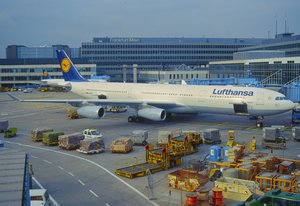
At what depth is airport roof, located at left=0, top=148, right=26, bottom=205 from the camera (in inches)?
460

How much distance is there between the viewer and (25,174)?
47.4 feet

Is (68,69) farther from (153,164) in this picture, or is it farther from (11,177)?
(11,177)

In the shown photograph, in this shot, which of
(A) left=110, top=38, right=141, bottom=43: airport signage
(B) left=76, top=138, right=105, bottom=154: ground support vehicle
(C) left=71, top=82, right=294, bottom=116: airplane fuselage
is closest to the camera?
(B) left=76, top=138, right=105, bottom=154: ground support vehicle

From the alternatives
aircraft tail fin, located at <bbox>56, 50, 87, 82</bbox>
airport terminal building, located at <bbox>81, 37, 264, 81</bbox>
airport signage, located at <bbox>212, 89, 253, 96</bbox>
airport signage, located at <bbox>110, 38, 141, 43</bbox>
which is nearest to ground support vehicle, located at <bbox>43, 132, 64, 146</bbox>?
airport signage, located at <bbox>212, 89, 253, 96</bbox>

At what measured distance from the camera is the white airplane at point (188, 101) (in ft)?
119

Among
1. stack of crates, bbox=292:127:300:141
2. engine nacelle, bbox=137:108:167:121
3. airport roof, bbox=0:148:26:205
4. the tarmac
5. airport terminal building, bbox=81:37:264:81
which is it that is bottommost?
the tarmac

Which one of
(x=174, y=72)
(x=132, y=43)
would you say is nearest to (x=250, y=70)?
(x=174, y=72)

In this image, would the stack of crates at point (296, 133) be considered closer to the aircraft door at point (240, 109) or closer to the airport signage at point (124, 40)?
the aircraft door at point (240, 109)

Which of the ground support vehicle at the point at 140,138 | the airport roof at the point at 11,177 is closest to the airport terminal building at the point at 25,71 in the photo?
the ground support vehicle at the point at 140,138

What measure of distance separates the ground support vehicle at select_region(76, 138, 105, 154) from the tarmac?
1.54 feet

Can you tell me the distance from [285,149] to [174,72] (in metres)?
69.6

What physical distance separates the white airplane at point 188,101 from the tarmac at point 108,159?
1.74m

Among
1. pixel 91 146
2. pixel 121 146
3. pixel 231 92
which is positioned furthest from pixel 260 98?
pixel 91 146

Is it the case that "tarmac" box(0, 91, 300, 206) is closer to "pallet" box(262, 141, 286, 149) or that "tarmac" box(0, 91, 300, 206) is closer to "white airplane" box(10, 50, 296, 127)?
"pallet" box(262, 141, 286, 149)
